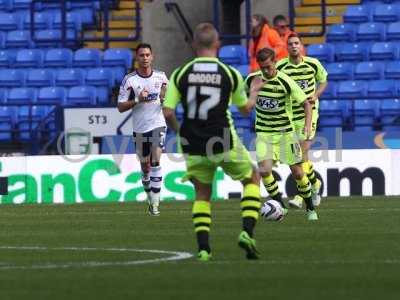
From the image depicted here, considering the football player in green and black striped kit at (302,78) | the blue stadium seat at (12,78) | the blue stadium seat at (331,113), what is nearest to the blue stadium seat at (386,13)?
the blue stadium seat at (331,113)

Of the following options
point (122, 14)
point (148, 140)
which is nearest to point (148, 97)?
point (148, 140)

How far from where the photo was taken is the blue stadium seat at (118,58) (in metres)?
29.3

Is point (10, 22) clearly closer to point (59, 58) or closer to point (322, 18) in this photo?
point (59, 58)

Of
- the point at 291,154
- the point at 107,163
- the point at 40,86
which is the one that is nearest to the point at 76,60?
the point at 40,86

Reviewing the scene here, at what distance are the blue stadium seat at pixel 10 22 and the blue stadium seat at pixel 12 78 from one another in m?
1.52

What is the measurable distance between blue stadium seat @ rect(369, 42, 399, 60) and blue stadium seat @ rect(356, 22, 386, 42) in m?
0.52

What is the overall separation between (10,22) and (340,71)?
7.72 m

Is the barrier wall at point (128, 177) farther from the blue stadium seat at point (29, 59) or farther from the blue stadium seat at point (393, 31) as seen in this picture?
the blue stadium seat at point (29, 59)

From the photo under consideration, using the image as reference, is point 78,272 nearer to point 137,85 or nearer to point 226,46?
point 137,85

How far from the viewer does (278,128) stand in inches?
683

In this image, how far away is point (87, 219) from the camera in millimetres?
17844

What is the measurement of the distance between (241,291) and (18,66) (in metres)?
22.1

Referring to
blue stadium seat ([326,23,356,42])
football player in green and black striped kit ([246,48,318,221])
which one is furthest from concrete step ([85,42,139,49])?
football player in green and black striped kit ([246,48,318,221])

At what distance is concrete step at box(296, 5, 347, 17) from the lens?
99.5ft
